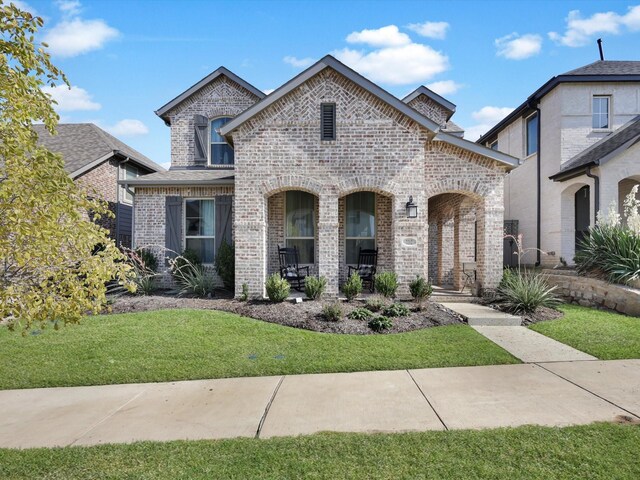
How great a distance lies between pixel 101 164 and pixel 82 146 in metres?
1.81

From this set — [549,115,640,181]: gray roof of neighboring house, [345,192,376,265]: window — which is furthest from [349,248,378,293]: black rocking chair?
[549,115,640,181]: gray roof of neighboring house

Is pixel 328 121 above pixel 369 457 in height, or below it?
above

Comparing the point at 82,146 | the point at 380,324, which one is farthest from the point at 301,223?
the point at 82,146

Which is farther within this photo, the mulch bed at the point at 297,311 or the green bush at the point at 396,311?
the green bush at the point at 396,311

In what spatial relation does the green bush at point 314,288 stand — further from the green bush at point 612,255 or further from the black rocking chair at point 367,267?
the green bush at point 612,255

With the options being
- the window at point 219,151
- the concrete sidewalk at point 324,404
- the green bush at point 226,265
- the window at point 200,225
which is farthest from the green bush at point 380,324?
the window at point 219,151

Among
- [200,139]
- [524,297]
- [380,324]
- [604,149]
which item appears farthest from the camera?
[200,139]

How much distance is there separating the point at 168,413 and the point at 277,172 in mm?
6728

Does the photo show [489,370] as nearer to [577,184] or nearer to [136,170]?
[577,184]

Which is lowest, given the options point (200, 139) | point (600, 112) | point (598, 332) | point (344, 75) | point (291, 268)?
point (598, 332)

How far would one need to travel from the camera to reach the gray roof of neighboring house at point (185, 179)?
11227 millimetres

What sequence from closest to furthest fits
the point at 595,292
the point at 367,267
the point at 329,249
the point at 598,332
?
the point at 598,332
the point at 595,292
the point at 329,249
the point at 367,267

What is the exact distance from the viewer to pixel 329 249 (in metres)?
9.66

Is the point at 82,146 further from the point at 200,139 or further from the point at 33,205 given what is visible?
the point at 33,205
